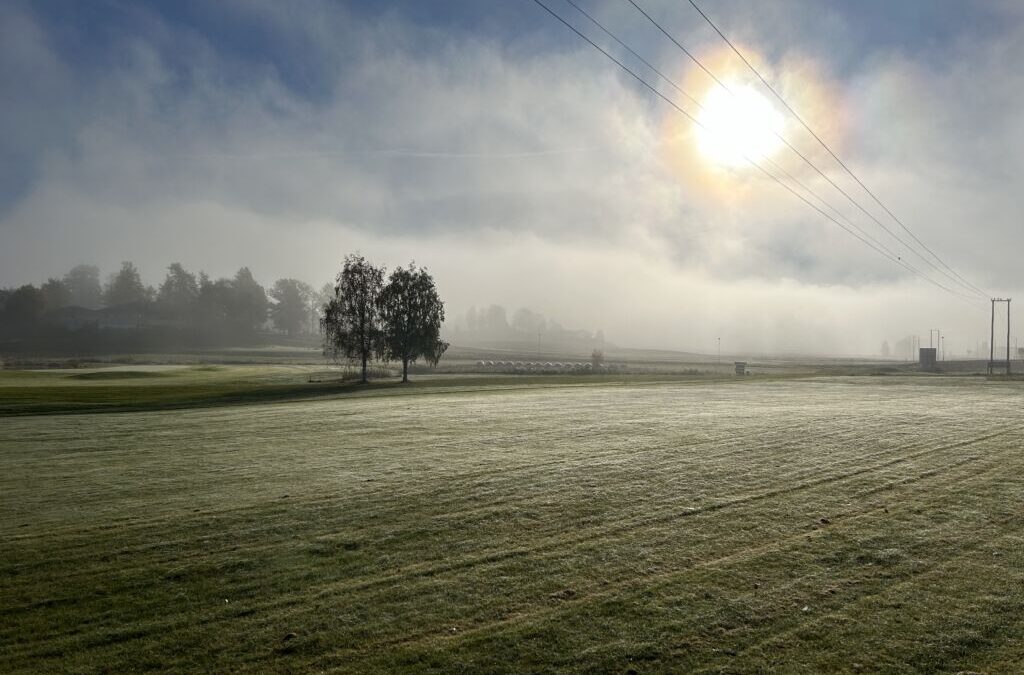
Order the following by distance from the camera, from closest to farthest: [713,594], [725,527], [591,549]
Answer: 1. [713,594]
2. [591,549]
3. [725,527]

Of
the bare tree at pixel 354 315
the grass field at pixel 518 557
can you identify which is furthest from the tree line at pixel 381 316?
the grass field at pixel 518 557

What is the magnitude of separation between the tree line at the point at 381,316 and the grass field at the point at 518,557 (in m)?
54.9

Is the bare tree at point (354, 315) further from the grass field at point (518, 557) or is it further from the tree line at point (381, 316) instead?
the grass field at point (518, 557)

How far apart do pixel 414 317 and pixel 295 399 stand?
3319 cm

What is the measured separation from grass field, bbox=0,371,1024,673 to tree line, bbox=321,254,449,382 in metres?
54.9

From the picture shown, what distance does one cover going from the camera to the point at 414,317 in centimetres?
8062

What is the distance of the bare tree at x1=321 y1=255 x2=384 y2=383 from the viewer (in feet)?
250

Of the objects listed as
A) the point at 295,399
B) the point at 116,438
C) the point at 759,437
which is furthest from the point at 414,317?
the point at 759,437

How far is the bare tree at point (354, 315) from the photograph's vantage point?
76.2 metres

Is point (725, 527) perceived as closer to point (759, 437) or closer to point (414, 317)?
point (759, 437)

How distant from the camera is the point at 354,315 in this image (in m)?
76.9

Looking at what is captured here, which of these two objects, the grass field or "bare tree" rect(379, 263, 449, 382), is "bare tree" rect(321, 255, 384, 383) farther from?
the grass field

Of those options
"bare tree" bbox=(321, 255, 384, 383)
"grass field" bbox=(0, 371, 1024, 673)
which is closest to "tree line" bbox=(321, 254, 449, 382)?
"bare tree" bbox=(321, 255, 384, 383)

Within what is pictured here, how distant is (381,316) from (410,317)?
3.93 metres
